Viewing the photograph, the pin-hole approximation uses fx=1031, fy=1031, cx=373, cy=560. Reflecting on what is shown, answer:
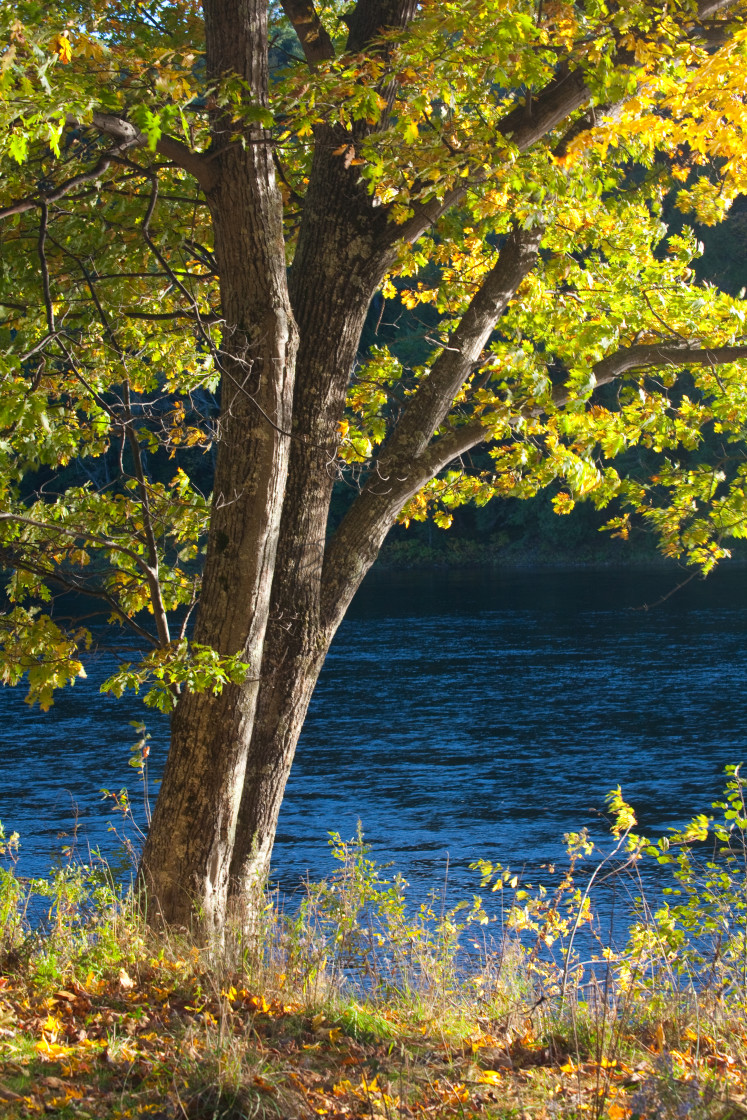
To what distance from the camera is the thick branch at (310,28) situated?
676 centimetres

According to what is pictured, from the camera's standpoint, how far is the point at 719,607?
34.2 meters

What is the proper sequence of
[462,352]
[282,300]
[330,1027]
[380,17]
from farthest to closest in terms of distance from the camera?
1. [462,352]
2. [380,17]
3. [282,300]
4. [330,1027]

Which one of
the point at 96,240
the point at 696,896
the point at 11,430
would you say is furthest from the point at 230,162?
the point at 696,896

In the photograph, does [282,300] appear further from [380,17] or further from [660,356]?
[660,356]

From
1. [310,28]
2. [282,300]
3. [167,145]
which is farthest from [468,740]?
[167,145]

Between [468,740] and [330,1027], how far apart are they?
16389mm

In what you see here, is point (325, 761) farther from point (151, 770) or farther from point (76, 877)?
point (76, 877)

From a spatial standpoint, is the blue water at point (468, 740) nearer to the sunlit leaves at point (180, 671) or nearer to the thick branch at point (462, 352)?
the thick branch at point (462, 352)

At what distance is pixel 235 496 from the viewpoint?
5488mm

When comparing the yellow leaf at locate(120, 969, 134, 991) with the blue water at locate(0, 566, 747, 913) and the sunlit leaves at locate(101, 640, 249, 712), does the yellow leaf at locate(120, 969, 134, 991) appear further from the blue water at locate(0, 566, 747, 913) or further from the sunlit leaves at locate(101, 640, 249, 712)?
the blue water at locate(0, 566, 747, 913)

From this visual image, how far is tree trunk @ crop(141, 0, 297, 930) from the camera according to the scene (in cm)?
540

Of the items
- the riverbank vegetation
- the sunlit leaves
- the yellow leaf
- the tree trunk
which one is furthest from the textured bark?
the yellow leaf

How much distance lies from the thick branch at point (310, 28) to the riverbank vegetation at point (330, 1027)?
532 cm

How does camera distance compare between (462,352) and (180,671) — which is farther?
(462,352)
